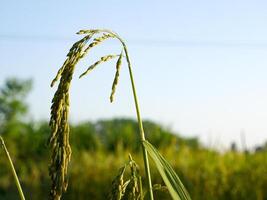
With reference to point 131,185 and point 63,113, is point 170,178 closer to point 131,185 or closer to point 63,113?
point 131,185

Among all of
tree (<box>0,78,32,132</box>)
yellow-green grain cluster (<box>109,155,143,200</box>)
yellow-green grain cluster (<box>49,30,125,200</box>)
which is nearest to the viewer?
yellow-green grain cluster (<box>49,30,125,200</box>)

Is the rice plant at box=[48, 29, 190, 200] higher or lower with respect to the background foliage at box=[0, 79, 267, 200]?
higher

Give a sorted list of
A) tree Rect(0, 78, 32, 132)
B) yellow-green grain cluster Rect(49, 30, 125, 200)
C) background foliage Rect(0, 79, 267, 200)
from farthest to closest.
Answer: tree Rect(0, 78, 32, 132), background foliage Rect(0, 79, 267, 200), yellow-green grain cluster Rect(49, 30, 125, 200)

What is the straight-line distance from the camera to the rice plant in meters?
0.91

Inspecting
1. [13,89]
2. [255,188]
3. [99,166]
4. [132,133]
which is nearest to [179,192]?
[255,188]

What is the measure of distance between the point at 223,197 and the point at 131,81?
6486 millimetres

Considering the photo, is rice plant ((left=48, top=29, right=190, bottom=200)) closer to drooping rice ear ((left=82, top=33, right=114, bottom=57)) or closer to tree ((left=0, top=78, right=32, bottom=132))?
drooping rice ear ((left=82, top=33, right=114, bottom=57))

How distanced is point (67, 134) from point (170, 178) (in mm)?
202

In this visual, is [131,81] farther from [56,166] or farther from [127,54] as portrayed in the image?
[56,166]

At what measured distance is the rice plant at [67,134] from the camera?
0.91m

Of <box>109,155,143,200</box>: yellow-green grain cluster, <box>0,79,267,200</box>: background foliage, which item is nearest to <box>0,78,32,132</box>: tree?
<box>0,79,267,200</box>: background foliage

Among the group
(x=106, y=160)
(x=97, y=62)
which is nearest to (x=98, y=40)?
(x=97, y=62)

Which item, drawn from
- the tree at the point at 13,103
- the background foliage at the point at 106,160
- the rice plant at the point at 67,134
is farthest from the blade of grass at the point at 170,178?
the tree at the point at 13,103

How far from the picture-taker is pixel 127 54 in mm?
1074
